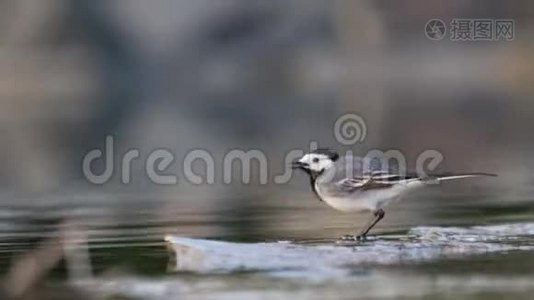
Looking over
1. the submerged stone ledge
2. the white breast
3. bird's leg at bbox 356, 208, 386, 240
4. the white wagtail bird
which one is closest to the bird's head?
the white wagtail bird

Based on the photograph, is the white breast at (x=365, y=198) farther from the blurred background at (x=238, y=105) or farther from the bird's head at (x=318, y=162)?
the blurred background at (x=238, y=105)

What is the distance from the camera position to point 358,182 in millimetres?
10008

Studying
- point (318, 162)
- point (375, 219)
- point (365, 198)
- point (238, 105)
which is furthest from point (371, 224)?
point (238, 105)

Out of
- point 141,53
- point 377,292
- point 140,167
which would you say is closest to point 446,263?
point 377,292

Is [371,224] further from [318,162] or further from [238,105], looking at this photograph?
[238,105]

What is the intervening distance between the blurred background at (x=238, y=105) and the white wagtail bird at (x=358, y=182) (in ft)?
1.03

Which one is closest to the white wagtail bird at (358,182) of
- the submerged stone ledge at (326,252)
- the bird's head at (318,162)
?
the bird's head at (318,162)

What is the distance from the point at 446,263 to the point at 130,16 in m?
27.8

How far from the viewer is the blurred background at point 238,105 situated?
38.7 ft

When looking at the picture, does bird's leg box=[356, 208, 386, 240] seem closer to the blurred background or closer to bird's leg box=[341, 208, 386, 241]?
bird's leg box=[341, 208, 386, 241]

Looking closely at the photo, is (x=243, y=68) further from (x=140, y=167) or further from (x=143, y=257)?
(x=143, y=257)

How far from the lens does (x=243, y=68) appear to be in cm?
3650

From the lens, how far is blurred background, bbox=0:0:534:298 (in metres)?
11.8

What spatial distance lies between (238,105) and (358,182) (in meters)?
18.8
